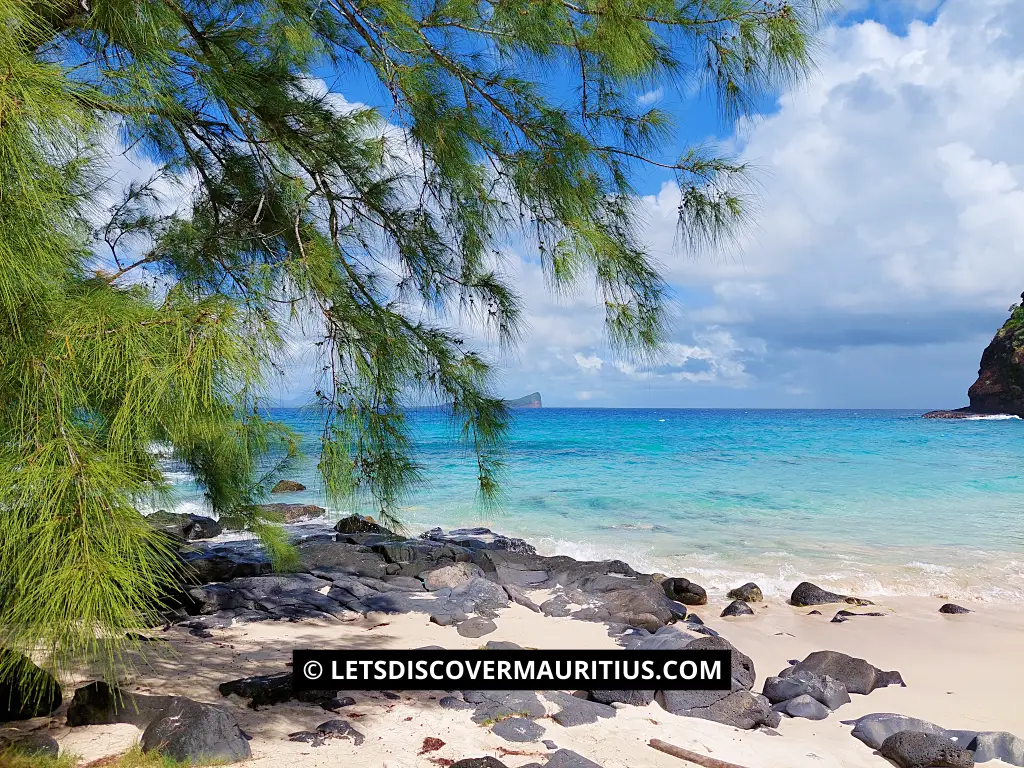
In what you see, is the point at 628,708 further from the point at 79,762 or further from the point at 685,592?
the point at 685,592

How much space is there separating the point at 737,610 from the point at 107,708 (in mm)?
3866

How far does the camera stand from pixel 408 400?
8.02 feet

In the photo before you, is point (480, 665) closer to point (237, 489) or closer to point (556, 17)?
point (237, 489)

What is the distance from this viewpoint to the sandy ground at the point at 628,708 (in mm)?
2295

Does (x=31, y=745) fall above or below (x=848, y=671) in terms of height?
above

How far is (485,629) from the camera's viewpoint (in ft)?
12.3

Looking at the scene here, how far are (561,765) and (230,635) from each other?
2166 mm

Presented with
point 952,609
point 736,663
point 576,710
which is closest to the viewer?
point 576,710

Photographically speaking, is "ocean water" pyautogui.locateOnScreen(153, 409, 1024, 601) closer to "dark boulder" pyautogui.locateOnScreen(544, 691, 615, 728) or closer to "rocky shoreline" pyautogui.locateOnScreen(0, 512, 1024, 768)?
"rocky shoreline" pyautogui.locateOnScreen(0, 512, 1024, 768)

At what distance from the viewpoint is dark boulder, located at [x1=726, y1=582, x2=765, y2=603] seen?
521 cm

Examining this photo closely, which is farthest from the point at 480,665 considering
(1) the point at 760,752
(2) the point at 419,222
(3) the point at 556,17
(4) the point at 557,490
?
(4) the point at 557,490

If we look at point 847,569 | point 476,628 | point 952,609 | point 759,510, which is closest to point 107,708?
point 476,628

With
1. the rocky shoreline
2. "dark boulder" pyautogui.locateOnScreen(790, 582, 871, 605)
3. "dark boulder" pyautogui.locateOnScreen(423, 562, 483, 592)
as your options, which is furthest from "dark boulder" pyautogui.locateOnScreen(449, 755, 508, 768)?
"dark boulder" pyautogui.locateOnScreen(790, 582, 871, 605)

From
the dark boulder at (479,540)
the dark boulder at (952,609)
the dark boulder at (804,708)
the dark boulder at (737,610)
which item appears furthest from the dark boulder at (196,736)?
the dark boulder at (952,609)
